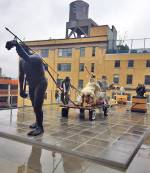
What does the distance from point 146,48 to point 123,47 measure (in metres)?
4.18

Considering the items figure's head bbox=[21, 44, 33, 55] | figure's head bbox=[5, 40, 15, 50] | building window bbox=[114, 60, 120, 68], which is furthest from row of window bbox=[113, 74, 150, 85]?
figure's head bbox=[5, 40, 15, 50]

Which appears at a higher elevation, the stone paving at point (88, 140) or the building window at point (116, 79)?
the building window at point (116, 79)

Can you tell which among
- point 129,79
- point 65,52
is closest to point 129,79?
point 129,79

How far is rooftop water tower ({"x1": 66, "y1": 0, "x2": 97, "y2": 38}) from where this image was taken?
44606 millimetres

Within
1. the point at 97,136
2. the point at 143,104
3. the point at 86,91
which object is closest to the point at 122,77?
the point at 143,104

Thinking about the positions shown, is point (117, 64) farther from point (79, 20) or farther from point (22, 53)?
point (22, 53)

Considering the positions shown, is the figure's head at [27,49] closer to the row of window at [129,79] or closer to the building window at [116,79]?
the row of window at [129,79]

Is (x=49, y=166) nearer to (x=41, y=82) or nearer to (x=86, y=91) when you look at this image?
(x=41, y=82)

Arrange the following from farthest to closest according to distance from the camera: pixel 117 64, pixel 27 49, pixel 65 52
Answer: pixel 65 52 < pixel 117 64 < pixel 27 49

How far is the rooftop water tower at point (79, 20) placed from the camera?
44.6 meters

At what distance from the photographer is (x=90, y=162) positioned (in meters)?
4.34

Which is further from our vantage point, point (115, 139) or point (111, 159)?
point (115, 139)

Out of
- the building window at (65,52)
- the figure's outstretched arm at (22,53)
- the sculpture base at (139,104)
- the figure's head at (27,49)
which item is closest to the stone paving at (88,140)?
the figure's outstretched arm at (22,53)

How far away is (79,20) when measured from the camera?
146 ft
